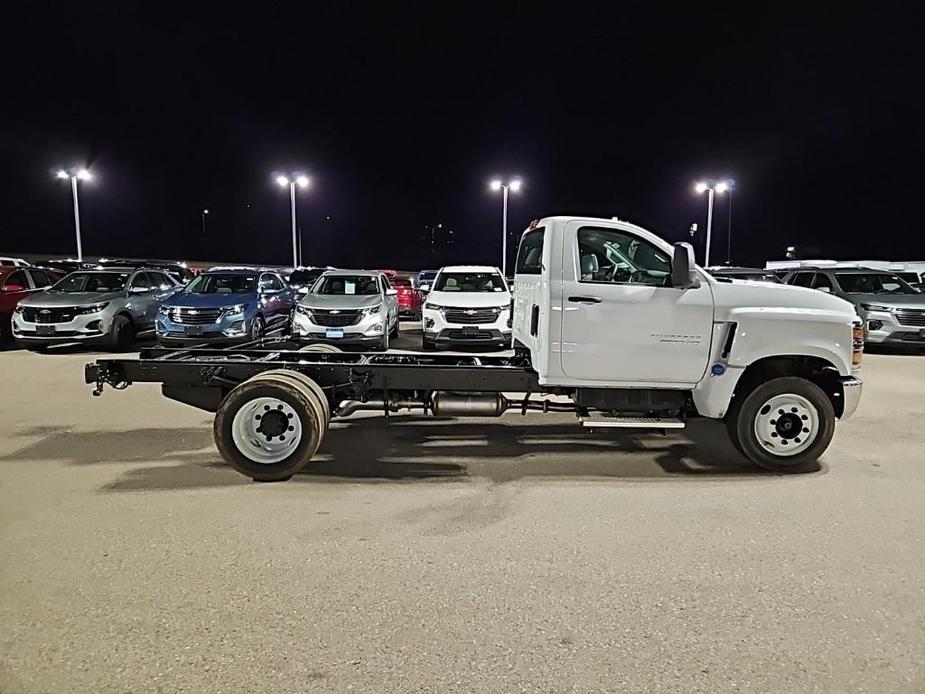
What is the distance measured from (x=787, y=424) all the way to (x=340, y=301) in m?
9.00

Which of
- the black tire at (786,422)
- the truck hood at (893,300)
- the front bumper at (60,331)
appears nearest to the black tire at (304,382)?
Answer: the black tire at (786,422)

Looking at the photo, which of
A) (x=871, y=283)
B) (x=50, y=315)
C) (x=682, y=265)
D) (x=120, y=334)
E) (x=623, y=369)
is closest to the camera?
(x=682, y=265)

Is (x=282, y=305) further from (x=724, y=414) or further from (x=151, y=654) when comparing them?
(x=151, y=654)

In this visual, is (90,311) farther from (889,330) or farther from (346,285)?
(889,330)

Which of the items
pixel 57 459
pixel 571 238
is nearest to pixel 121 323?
pixel 57 459

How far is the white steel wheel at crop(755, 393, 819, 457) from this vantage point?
5.88m

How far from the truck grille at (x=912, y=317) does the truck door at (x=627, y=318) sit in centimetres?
1139

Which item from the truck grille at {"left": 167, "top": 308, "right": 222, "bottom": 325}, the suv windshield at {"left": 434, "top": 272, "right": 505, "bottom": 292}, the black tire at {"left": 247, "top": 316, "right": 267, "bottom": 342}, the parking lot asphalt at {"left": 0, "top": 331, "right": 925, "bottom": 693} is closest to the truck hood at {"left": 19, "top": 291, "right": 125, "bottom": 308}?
the truck grille at {"left": 167, "top": 308, "right": 222, "bottom": 325}

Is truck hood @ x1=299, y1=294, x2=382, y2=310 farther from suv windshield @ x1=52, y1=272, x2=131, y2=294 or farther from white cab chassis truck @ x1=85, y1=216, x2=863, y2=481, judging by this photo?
white cab chassis truck @ x1=85, y1=216, x2=863, y2=481

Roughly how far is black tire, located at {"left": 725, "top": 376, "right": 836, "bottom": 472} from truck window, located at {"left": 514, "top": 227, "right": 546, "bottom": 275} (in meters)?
2.30

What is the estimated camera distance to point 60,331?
13008 millimetres

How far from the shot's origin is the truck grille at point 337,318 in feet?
41.0

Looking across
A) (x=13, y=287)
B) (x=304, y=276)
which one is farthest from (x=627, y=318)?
(x=304, y=276)

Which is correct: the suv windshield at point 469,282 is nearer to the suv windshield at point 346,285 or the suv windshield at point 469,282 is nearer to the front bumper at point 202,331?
the suv windshield at point 346,285
